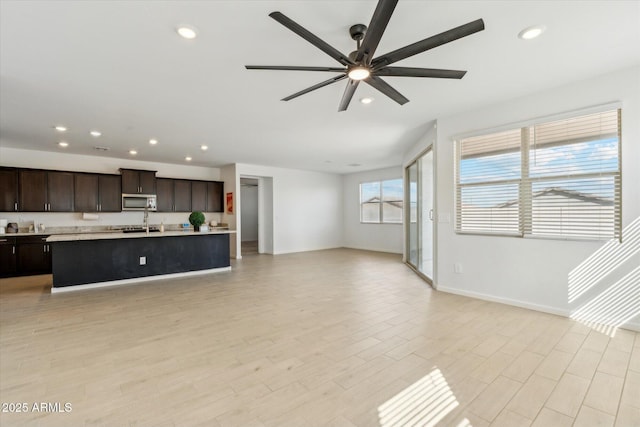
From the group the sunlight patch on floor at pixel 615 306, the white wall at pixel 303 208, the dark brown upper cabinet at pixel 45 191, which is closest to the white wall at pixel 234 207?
the white wall at pixel 303 208

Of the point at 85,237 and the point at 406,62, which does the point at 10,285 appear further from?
A: the point at 406,62

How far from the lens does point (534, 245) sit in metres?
3.62

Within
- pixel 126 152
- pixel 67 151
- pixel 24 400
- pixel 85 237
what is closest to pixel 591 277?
pixel 24 400

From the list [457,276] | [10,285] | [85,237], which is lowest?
[10,285]

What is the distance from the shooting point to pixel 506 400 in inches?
74.4

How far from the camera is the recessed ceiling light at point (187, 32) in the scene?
2.25m

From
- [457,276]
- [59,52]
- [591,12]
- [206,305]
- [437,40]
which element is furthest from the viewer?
[457,276]

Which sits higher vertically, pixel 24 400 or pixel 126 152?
pixel 126 152

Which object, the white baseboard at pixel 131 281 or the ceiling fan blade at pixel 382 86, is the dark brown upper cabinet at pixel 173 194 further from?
the ceiling fan blade at pixel 382 86

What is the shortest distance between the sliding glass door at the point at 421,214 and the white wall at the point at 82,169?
20.5 ft

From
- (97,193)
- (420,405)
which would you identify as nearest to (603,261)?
(420,405)

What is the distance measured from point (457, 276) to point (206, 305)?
367 cm

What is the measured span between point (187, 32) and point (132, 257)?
4.42 m

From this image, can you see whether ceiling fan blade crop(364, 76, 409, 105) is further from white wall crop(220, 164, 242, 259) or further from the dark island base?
white wall crop(220, 164, 242, 259)
